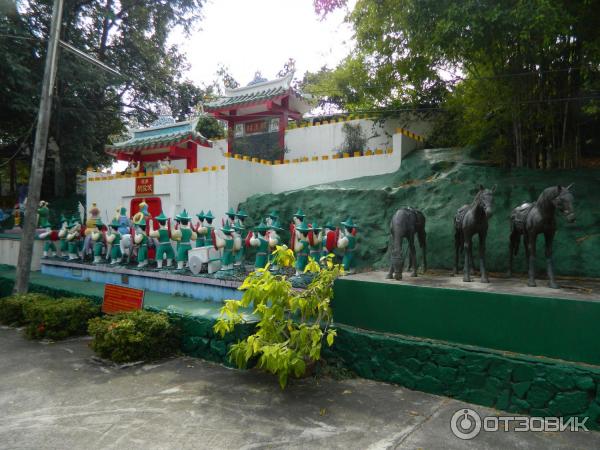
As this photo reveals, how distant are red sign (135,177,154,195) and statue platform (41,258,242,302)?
3.05 m

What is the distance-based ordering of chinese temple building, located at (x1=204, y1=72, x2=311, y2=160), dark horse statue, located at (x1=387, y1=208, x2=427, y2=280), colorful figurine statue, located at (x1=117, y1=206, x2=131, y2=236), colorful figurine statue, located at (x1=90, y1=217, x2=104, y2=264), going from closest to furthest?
dark horse statue, located at (x1=387, y1=208, x2=427, y2=280) < colorful figurine statue, located at (x1=117, y1=206, x2=131, y2=236) < colorful figurine statue, located at (x1=90, y1=217, x2=104, y2=264) < chinese temple building, located at (x1=204, y1=72, x2=311, y2=160)

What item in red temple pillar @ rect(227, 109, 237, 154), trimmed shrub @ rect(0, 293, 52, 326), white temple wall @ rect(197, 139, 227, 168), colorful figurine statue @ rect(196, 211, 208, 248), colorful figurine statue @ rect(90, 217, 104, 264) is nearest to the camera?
trimmed shrub @ rect(0, 293, 52, 326)

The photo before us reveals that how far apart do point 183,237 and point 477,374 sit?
715 centimetres

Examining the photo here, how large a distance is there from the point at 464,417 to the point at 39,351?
6847 mm

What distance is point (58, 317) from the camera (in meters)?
7.48

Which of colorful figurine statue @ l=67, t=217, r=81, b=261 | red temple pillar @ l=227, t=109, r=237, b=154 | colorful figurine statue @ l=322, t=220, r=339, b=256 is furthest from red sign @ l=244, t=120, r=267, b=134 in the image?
colorful figurine statue @ l=322, t=220, r=339, b=256

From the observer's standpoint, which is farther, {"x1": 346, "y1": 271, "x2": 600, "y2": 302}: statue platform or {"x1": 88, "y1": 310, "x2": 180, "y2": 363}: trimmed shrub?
{"x1": 88, "y1": 310, "x2": 180, "y2": 363}: trimmed shrub

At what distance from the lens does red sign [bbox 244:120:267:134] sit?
14.8 metres

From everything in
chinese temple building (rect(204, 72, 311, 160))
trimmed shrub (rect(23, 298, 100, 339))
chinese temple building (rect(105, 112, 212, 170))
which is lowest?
trimmed shrub (rect(23, 298, 100, 339))

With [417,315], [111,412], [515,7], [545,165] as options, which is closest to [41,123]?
[111,412]

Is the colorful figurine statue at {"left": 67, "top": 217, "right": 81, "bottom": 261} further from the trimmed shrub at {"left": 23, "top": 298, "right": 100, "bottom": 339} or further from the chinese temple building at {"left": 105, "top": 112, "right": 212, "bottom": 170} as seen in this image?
the trimmed shrub at {"left": 23, "top": 298, "right": 100, "bottom": 339}

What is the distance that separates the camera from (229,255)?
896 cm

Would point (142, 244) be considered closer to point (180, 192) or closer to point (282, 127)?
point (180, 192)

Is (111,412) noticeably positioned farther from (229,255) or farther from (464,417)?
(229,255)
